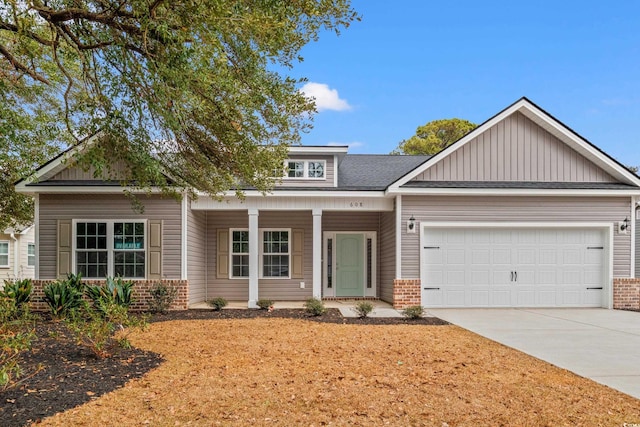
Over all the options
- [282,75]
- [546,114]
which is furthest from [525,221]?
[282,75]

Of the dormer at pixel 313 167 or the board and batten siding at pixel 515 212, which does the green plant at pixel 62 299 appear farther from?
the board and batten siding at pixel 515 212

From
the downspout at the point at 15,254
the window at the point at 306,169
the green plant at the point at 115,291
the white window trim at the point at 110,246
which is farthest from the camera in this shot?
the downspout at the point at 15,254

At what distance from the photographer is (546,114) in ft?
40.3

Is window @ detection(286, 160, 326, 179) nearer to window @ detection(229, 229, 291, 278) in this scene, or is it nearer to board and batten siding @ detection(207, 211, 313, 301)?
board and batten siding @ detection(207, 211, 313, 301)

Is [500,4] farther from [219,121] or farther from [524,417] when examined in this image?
[524,417]

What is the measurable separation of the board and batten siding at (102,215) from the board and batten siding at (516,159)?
6.44 meters

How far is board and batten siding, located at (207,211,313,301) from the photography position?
14.6m

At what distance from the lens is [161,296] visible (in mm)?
11875

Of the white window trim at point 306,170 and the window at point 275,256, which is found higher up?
the white window trim at point 306,170

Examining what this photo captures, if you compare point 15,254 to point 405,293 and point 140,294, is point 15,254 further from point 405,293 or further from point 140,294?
point 405,293

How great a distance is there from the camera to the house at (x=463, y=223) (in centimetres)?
1230

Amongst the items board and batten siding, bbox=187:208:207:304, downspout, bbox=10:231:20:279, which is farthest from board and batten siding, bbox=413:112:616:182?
downspout, bbox=10:231:20:279

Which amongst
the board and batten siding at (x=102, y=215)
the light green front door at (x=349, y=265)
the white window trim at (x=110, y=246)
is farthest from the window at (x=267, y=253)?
the white window trim at (x=110, y=246)

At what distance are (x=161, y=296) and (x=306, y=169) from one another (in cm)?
518
